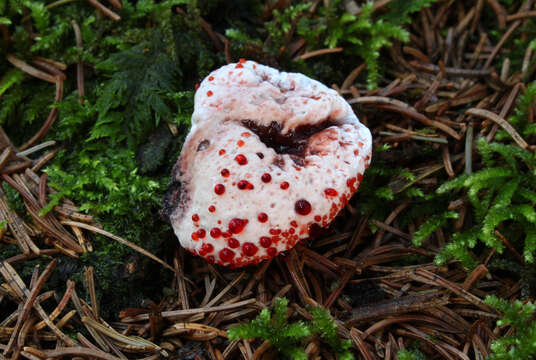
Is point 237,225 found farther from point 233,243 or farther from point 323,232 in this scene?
point 323,232

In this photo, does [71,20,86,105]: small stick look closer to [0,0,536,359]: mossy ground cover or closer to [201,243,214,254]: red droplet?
[0,0,536,359]: mossy ground cover

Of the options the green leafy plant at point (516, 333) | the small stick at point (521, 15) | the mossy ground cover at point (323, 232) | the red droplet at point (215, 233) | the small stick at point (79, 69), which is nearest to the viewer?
the green leafy plant at point (516, 333)

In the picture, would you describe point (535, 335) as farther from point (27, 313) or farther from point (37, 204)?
point (37, 204)

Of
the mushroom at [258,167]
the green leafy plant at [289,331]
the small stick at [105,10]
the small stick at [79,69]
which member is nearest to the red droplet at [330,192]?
the mushroom at [258,167]

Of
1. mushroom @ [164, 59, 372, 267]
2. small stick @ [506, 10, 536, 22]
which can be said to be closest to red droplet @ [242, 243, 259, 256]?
mushroom @ [164, 59, 372, 267]

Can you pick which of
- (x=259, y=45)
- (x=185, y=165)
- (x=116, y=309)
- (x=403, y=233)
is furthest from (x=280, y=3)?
(x=116, y=309)

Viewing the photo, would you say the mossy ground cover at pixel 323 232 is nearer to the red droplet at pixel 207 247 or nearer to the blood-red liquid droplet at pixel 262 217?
the red droplet at pixel 207 247

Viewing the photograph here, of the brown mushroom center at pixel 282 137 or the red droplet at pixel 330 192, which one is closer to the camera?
the red droplet at pixel 330 192
